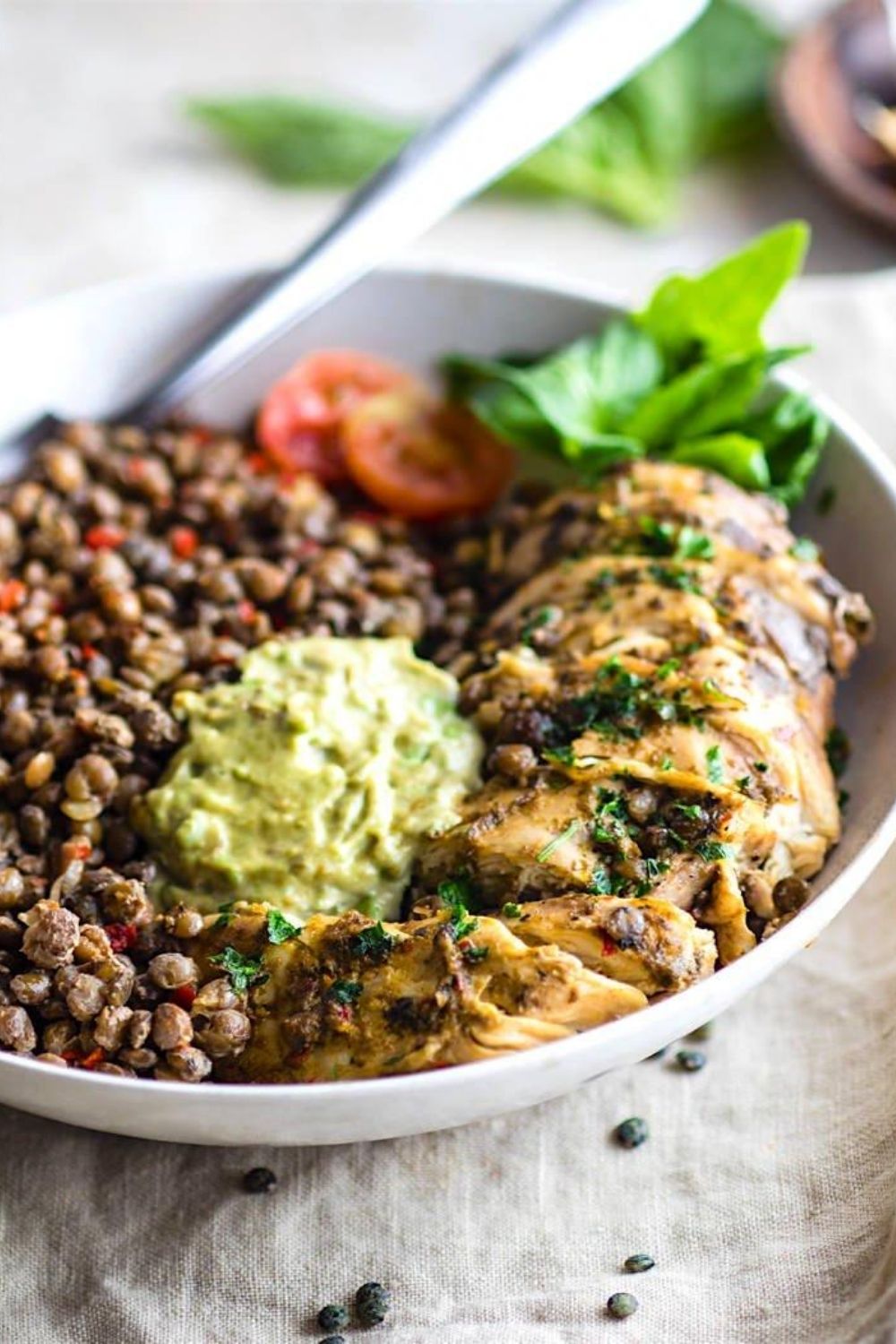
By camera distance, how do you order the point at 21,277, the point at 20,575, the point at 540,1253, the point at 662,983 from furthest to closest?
the point at 21,277 → the point at 20,575 → the point at 540,1253 → the point at 662,983

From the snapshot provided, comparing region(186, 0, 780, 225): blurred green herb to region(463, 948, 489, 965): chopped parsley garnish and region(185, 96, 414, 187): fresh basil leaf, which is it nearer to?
region(185, 96, 414, 187): fresh basil leaf

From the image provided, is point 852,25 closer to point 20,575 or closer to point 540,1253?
point 20,575

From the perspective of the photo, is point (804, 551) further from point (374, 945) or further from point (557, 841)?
point (374, 945)

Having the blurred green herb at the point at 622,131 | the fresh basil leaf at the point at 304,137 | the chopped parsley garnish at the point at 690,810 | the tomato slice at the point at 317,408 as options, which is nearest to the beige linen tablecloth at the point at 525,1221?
the chopped parsley garnish at the point at 690,810

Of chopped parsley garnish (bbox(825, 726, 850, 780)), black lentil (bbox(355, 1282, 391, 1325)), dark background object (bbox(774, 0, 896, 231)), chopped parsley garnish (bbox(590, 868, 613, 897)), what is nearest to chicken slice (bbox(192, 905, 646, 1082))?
chopped parsley garnish (bbox(590, 868, 613, 897))

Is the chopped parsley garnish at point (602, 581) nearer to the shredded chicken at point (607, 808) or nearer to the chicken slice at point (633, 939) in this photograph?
the shredded chicken at point (607, 808)

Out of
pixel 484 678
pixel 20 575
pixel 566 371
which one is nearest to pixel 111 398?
pixel 20 575
